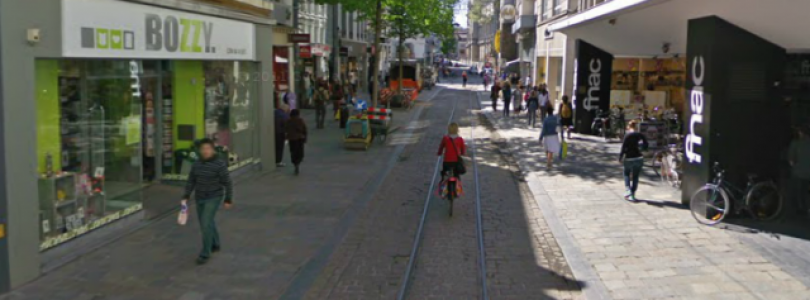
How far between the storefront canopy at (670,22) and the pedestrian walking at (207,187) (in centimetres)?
738

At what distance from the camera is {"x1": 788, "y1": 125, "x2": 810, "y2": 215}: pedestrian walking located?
35.8 feet

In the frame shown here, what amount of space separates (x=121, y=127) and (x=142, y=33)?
4.74 ft

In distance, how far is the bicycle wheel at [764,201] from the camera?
1088 cm

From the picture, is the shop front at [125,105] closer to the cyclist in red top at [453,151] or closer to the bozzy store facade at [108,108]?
the bozzy store facade at [108,108]

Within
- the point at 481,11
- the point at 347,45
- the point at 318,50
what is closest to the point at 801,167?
the point at 318,50

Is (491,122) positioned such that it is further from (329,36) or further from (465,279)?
(465,279)

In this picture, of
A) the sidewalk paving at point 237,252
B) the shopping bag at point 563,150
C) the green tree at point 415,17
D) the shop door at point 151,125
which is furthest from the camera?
the green tree at point 415,17

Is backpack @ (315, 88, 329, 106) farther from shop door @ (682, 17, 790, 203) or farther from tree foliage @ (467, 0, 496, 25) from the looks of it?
tree foliage @ (467, 0, 496, 25)

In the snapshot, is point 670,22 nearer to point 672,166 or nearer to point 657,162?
point 672,166

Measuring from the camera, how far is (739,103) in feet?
36.5

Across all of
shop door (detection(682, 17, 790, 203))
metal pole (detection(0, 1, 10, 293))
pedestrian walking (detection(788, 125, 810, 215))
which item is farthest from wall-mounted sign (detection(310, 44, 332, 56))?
metal pole (detection(0, 1, 10, 293))

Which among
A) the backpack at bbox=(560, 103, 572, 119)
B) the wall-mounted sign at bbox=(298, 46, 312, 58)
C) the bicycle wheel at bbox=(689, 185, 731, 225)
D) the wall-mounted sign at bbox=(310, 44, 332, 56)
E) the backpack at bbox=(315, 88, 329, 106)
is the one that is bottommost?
the bicycle wheel at bbox=(689, 185, 731, 225)

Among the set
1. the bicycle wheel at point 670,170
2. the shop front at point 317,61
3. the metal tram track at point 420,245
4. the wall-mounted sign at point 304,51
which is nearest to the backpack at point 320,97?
the wall-mounted sign at point 304,51

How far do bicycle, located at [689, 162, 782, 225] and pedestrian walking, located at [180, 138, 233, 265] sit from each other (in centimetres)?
Answer: 702
